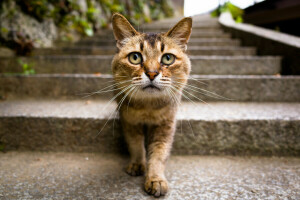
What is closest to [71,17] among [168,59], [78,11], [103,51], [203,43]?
[78,11]

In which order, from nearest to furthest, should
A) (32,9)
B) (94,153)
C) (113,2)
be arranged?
(94,153) → (32,9) → (113,2)

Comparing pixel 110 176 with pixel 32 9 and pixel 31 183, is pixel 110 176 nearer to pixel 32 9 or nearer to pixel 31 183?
pixel 31 183

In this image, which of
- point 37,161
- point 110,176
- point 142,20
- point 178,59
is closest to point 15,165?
point 37,161

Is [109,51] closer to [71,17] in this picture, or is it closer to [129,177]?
[71,17]

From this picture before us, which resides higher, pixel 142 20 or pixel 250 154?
pixel 142 20

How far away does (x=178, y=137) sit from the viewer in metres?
1.43

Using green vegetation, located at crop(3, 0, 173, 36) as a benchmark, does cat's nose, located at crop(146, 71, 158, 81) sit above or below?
below

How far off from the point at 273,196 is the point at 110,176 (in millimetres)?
841

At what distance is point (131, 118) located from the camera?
126 cm

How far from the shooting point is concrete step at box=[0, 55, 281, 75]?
230 centimetres

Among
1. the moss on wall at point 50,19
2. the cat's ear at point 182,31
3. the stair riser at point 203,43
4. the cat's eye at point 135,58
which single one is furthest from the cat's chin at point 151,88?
the stair riser at point 203,43

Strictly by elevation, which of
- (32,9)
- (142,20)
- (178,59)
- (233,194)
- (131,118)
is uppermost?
(142,20)

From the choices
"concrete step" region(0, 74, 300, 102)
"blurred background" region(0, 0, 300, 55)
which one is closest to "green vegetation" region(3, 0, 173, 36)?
"blurred background" region(0, 0, 300, 55)

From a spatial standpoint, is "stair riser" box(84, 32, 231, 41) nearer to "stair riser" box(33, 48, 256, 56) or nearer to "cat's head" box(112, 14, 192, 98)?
"stair riser" box(33, 48, 256, 56)
